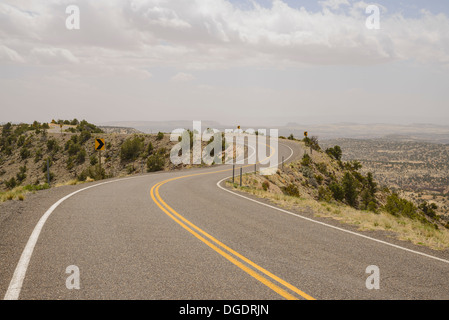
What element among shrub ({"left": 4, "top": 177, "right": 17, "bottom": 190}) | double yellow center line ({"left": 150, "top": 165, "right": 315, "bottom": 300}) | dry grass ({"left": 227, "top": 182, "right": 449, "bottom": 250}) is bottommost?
shrub ({"left": 4, "top": 177, "right": 17, "bottom": 190})

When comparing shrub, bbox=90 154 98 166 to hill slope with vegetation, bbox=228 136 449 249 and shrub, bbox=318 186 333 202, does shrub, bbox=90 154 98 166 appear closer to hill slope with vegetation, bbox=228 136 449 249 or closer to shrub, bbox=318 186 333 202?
hill slope with vegetation, bbox=228 136 449 249

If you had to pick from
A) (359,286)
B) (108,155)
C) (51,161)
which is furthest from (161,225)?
(51,161)

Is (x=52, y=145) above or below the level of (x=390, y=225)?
above

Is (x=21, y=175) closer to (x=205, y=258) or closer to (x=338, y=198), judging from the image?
(x=338, y=198)

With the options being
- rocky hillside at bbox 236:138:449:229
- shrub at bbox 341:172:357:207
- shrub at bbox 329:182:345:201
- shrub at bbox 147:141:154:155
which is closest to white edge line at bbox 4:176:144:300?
rocky hillside at bbox 236:138:449:229

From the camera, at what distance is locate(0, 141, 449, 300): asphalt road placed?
434 centimetres

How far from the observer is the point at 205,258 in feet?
18.3

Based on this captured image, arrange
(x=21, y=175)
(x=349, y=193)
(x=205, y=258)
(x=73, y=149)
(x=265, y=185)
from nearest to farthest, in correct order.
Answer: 1. (x=205, y=258)
2. (x=265, y=185)
3. (x=349, y=193)
4. (x=21, y=175)
5. (x=73, y=149)

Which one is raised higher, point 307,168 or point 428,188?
point 307,168

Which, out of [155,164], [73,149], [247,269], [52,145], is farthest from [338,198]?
[52,145]

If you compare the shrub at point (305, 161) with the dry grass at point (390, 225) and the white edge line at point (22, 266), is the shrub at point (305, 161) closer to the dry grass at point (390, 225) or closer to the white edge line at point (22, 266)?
the dry grass at point (390, 225)
